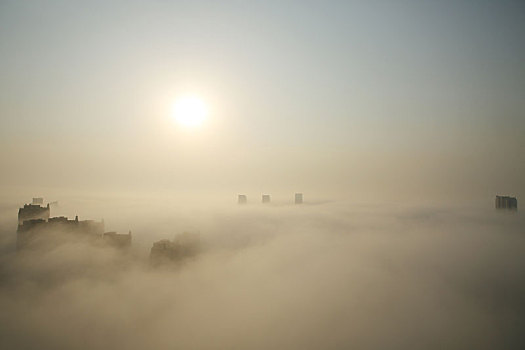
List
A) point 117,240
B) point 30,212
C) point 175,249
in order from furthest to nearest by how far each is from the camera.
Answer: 1. point 117,240
2. point 30,212
3. point 175,249

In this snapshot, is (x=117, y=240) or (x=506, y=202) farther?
(x=506, y=202)

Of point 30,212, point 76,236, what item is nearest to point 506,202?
point 76,236

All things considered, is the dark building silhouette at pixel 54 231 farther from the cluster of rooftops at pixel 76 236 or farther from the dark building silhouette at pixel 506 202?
the dark building silhouette at pixel 506 202

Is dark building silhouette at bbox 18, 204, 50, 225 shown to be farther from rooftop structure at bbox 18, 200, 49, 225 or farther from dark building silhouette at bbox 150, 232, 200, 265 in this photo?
dark building silhouette at bbox 150, 232, 200, 265

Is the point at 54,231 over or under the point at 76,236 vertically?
over

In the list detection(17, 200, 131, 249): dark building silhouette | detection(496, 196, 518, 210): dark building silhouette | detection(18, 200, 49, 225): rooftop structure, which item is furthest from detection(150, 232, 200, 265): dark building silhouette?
detection(496, 196, 518, 210): dark building silhouette

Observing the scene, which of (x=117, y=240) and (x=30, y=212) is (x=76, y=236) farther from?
(x=30, y=212)
